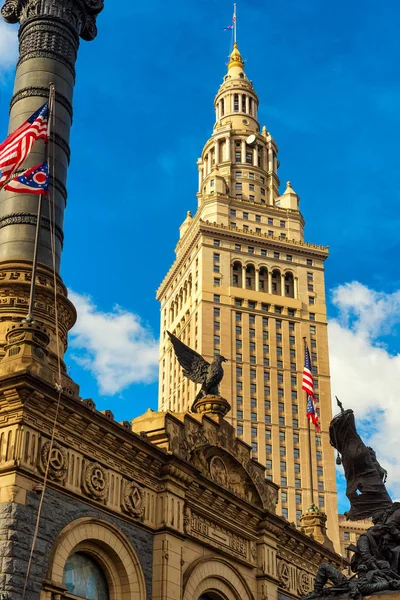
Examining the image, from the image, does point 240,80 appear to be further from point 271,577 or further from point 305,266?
point 271,577

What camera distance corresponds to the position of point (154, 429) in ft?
108

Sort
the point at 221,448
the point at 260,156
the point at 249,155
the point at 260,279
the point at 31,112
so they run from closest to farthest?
A: the point at 221,448, the point at 31,112, the point at 260,279, the point at 249,155, the point at 260,156

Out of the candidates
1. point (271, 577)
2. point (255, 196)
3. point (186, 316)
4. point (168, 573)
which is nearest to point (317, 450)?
point (186, 316)

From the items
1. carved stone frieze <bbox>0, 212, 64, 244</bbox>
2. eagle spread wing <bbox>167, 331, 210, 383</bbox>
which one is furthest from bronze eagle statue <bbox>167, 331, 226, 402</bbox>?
carved stone frieze <bbox>0, 212, 64, 244</bbox>

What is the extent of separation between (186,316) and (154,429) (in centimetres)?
9066

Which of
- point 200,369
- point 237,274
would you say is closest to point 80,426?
point 200,369

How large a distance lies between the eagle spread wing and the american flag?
11.8 meters

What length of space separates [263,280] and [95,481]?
9629cm

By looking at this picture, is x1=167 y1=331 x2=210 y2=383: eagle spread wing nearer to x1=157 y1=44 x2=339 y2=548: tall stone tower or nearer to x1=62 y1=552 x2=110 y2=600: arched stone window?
x1=62 y1=552 x2=110 y2=600: arched stone window

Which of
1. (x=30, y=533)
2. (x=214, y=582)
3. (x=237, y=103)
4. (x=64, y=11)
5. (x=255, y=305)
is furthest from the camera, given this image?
(x=237, y=103)

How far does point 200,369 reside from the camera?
1560 inches

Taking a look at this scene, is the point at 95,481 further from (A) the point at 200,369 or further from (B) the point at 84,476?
(A) the point at 200,369

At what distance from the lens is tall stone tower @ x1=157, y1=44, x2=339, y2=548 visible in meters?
111

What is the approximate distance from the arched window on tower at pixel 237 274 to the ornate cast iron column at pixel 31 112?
7753 cm
